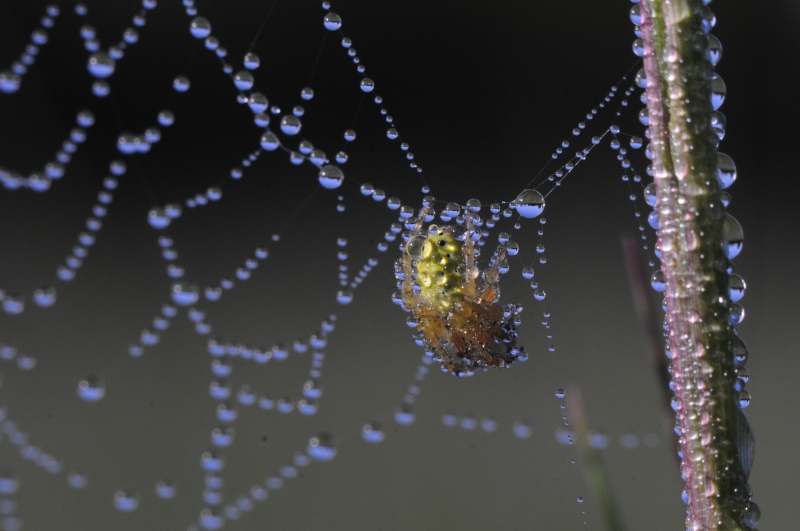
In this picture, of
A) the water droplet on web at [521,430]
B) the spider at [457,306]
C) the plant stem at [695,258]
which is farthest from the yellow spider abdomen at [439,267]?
the water droplet on web at [521,430]

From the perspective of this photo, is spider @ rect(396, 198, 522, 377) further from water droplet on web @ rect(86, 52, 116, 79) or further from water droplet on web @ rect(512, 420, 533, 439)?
water droplet on web @ rect(512, 420, 533, 439)

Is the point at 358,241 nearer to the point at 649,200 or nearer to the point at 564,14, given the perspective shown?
the point at 564,14

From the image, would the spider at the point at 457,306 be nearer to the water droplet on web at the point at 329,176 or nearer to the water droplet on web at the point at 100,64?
the water droplet on web at the point at 329,176

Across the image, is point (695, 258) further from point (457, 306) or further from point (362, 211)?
point (362, 211)

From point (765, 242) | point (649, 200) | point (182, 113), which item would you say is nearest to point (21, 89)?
point (182, 113)

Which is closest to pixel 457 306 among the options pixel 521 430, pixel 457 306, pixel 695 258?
pixel 457 306

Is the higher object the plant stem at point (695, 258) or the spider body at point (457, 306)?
the spider body at point (457, 306)
